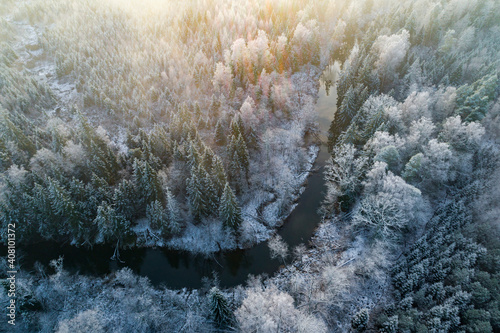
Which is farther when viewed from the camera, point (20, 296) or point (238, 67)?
point (238, 67)

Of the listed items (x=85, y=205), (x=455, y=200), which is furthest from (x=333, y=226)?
(x=85, y=205)

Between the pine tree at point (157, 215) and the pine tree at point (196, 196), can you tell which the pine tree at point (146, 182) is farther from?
the pine tree at point (196, 196)

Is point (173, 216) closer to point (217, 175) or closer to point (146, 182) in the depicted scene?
point (146, 182)

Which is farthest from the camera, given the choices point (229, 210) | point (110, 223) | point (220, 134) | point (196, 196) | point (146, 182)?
point (220, 134)

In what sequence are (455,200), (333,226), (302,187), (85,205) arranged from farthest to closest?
1. (302,187)
2. (333,226)
3. (85,205)
4. (455,200)

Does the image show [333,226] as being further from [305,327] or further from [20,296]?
[20,296]

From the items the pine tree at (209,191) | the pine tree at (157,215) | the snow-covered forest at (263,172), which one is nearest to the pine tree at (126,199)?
the snow-covered forest at (263,172)

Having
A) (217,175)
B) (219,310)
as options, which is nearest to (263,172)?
(217,175)
